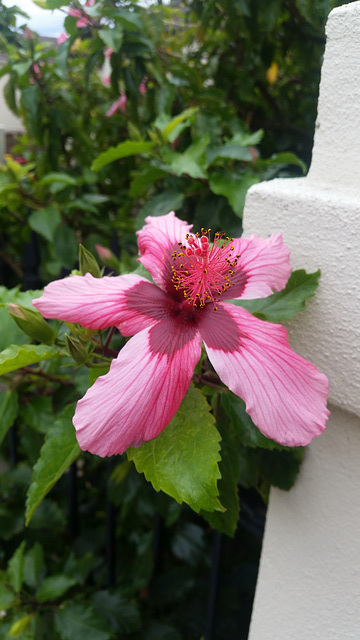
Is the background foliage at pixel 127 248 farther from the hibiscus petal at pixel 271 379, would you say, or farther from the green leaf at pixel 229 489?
the hibiscus petal at pixel 271 379

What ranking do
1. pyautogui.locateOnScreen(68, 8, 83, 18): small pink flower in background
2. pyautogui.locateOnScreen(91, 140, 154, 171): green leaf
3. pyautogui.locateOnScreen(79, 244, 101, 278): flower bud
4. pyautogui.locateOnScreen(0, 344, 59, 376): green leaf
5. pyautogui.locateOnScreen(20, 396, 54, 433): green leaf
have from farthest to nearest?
pyautogui.locateOnScreen(68, 8, 83, 18): small pink flower in background, pyautogui.locateOnScreen(91, 140, 154, 171): green leaf, pyautogui.locateOnScreen(20, 396, 54, 433): green leaf, pyautogui.locateOnScreen(79, 244, 101, 278): flower bud, pyautogui.locateOnScreen(0, 344, 59, 376): green leaf

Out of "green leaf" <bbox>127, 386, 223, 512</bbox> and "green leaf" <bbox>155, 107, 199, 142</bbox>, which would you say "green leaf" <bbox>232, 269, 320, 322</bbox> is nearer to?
"green leaf" <bbox>127, 386, 223, 512</bbox>

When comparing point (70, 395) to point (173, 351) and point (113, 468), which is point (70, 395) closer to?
point (113, 468)

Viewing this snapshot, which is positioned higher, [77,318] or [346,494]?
[77,318]

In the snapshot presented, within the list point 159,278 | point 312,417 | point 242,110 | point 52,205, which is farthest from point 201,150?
point 242,110

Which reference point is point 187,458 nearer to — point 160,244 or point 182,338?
point 182,338

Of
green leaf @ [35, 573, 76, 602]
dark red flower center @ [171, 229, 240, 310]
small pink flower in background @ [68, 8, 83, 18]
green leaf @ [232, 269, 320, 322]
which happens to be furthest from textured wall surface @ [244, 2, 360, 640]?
small pink flower in background @ [68, 8, 83, 18]
